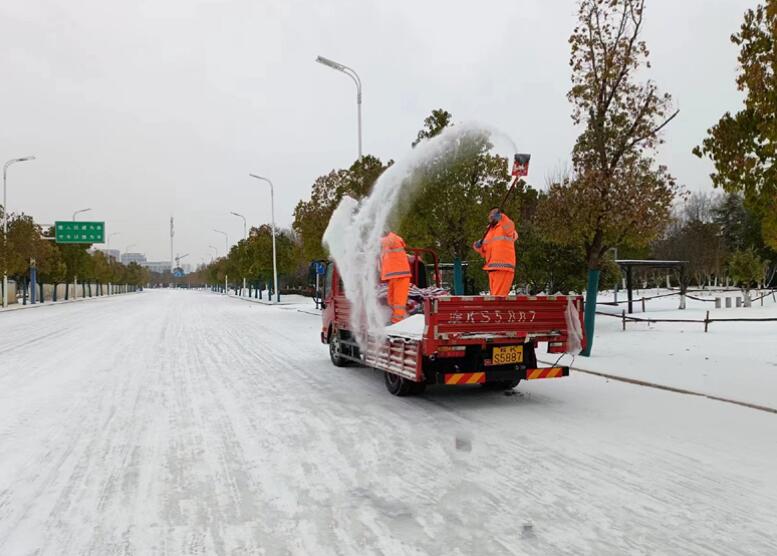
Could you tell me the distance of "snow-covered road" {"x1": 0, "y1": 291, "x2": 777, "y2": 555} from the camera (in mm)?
3793

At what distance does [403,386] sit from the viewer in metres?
8.24

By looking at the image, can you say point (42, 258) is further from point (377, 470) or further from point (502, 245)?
point (377, 470)

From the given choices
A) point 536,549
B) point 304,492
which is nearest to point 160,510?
point 304,492

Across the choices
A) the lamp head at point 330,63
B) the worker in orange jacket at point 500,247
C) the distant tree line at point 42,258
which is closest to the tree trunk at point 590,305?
the worker in orange jacket at point 500,247

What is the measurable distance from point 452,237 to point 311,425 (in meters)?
11.9

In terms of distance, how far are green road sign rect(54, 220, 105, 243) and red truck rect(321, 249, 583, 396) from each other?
5345 centimetres

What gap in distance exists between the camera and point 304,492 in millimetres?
4594

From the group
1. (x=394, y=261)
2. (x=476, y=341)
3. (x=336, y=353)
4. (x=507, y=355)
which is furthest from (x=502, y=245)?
(x=336, y=353)

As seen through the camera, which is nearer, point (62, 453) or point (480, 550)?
point (480, 550)

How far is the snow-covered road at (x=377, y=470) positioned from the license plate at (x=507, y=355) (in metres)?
0.57

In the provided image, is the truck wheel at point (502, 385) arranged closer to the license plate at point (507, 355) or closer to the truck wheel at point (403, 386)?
the license plate at point (507, 355)

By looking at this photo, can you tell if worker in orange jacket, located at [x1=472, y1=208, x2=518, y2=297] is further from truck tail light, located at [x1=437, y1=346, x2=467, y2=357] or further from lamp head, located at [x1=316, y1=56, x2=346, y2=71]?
lamp head, located at [x1=316, y1=56, x2=346, y2=71]

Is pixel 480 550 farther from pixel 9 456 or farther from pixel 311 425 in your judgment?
pixel 9 456

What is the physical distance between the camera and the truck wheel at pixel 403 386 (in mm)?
8203
